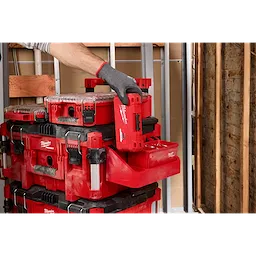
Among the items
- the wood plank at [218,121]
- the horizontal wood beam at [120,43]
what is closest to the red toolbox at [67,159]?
the wood plank at [218,121]

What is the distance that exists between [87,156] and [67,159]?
0.66 feet

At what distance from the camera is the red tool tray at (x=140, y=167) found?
2.41 metres

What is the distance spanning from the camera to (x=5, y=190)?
10.00 feet

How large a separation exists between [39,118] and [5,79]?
0.74m

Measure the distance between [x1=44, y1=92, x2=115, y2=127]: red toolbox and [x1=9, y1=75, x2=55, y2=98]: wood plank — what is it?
96 centimetres

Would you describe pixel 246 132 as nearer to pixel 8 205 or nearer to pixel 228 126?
pixel 228 126

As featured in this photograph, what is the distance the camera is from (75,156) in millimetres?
2514

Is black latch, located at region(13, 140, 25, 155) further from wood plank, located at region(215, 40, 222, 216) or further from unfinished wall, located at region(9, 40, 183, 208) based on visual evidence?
wood plank, located at region(215, 40, 222, 216)

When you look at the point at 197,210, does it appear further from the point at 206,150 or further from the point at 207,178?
the point at 206,150

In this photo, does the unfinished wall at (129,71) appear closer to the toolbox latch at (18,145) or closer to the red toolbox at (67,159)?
the toolbox latch at (18,145)

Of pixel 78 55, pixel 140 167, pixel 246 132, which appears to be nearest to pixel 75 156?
pixel 140 167

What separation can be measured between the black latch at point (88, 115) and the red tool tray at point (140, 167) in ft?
0.72

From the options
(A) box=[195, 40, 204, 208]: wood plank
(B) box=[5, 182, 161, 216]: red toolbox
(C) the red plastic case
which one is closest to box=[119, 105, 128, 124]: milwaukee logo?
(C) the red plastic case

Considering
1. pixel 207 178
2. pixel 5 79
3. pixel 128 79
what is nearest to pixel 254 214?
pixel 207 178
